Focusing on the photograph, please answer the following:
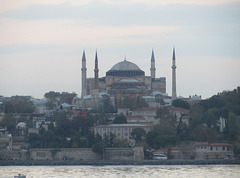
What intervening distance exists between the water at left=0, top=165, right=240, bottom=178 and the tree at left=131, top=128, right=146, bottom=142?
914 cm

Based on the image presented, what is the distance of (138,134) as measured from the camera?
2852 inches

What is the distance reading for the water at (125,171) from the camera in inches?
2202

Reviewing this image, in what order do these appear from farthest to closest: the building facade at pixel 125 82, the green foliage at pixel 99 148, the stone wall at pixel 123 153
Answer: the building facade at pixel 125 82
the green foliage at pixel 99 148
the stone wall at pixel 123 153

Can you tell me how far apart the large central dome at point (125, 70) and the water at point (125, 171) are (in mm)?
30567

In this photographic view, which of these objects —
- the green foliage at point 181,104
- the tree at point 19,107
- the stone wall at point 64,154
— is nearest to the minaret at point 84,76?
the tree at point 19,107

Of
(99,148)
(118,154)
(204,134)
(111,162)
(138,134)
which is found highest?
(138,134)

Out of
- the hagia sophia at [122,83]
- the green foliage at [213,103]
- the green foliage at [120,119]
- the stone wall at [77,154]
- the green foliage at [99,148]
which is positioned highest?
the hagia sophia at [122,83]

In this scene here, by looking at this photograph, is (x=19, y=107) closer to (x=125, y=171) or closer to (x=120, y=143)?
(x=120, y=143)

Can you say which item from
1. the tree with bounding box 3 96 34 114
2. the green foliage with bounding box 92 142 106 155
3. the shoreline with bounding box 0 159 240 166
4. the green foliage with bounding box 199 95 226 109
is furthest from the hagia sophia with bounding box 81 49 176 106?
the shoreline with bounding box 0 159 240 166

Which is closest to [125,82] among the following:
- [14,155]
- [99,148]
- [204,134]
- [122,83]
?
[122,83]

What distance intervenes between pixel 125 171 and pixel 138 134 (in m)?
13.5

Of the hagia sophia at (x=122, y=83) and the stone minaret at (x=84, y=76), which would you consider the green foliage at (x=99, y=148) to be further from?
the stone minaret at (x=84, y=76)

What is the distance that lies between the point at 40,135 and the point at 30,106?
59.8ft

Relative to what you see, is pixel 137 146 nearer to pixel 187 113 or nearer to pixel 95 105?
pixel 187 113
